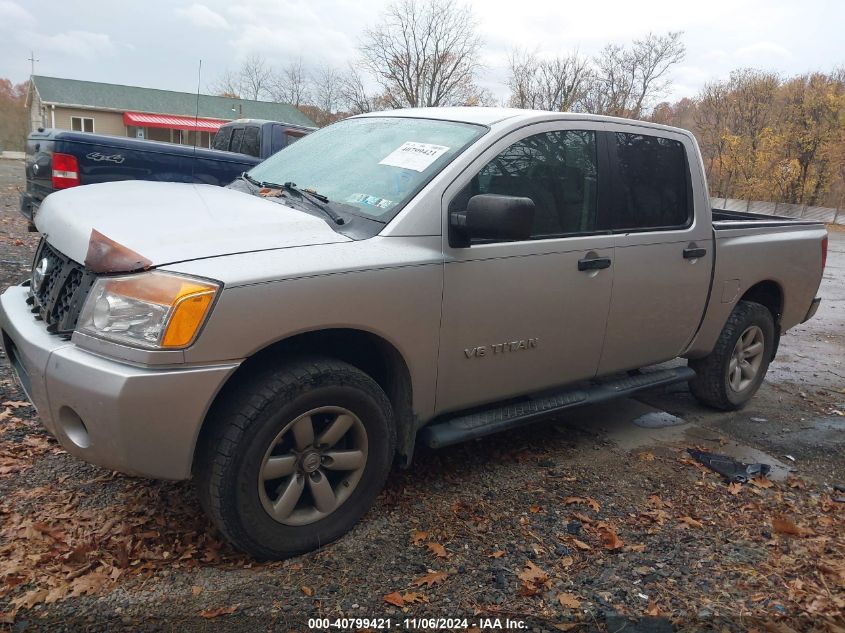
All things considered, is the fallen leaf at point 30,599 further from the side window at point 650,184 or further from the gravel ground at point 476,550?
the side window at point 650,184

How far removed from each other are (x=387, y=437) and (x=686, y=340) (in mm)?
2404

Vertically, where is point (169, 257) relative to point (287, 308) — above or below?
above

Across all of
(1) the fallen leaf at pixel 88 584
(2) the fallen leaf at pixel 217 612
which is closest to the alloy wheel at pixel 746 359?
(2) the fallen leaf at pixel 217 612

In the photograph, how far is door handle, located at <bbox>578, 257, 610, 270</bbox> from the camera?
3.49 m

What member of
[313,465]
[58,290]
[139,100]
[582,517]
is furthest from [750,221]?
[139,100]

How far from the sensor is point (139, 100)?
45.6 m

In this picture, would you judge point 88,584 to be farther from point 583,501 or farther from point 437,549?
point 583,501

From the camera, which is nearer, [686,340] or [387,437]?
[387,437]

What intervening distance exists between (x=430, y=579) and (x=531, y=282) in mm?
1446

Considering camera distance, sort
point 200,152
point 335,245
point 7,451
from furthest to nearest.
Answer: point 200,152 < point 7,451 < point 335,245

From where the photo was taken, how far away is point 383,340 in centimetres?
288

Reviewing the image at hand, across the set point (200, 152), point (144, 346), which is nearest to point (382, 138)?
point (144, 346)

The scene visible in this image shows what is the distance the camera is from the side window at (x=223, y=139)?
30.8ft

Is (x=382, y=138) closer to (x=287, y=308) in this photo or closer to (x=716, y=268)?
(x=287, y=308)
